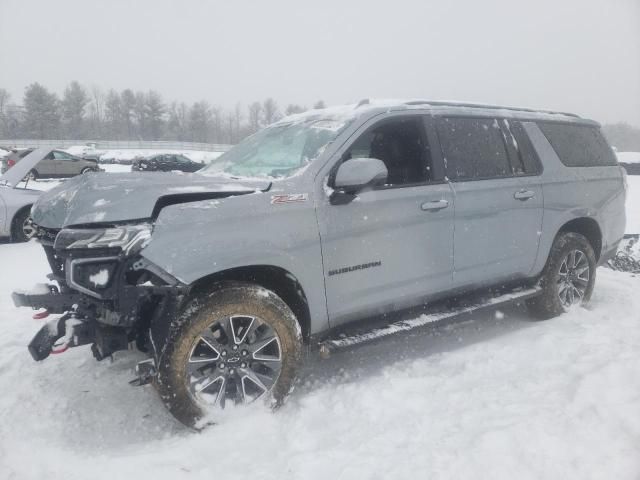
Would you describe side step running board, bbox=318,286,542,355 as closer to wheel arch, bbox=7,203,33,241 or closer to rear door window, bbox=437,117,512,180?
rear door window, bbox=437,117,512,180

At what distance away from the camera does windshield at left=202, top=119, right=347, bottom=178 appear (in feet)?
9.82

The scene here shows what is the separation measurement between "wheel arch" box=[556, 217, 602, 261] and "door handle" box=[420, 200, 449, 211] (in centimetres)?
171

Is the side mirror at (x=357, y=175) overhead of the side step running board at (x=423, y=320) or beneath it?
overhead

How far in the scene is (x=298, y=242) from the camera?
2672mm

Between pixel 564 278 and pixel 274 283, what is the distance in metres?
3.06

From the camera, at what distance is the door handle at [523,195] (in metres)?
3.69

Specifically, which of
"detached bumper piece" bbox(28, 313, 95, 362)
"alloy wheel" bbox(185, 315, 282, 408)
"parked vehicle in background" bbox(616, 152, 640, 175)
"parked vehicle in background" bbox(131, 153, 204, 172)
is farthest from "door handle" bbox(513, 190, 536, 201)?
"parked vehicle in background" bbox(131, 153, 204, 172)

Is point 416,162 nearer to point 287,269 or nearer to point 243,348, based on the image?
point 287,269

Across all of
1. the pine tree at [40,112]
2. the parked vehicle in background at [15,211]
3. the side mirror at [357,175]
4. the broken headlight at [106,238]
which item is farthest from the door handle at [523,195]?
the pine tree at [40,112]

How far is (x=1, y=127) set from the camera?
71.6 metres

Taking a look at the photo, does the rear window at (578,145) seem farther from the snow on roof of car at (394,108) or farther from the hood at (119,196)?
the hood at (119,196)

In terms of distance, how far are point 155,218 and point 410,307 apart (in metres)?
1.93

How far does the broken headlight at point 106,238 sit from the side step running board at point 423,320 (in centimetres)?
134

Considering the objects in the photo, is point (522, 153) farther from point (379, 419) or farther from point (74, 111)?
point (74, 111)
